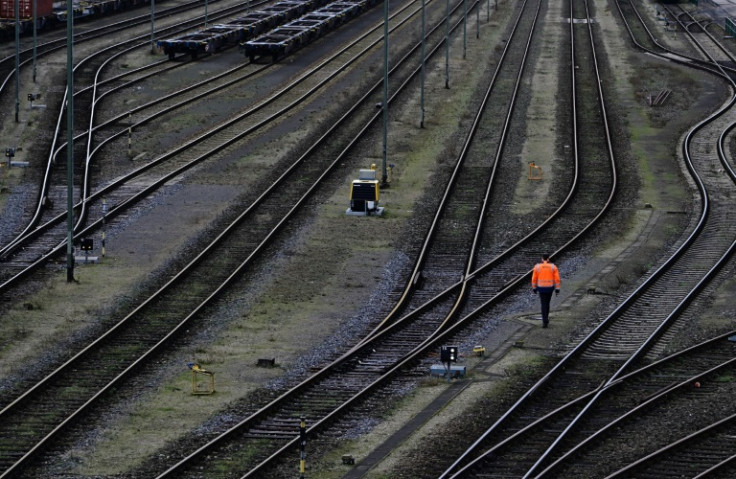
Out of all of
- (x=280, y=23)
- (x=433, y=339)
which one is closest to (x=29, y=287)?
(x=433, y=339)

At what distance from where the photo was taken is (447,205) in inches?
1446

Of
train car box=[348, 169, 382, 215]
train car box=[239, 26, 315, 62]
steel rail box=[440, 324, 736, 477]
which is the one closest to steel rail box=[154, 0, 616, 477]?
steel rail box=[440, 324, 736, 477]

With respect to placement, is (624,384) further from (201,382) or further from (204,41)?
(204,41)

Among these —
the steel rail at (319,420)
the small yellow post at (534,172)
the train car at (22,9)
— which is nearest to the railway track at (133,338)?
the steel rail at (319,420)

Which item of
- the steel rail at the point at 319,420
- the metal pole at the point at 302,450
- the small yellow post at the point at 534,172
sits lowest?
the small yellow post at the point at 534,172

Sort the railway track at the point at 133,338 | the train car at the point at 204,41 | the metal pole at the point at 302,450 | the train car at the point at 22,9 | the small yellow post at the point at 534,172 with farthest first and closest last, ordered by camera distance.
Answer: the train car at the point at 22,9 < the train car at the point at 204,41 < the small yellow post at the point at 534,172 < the railway track at the point at 133,338 < the metal pole at the point at 302,450

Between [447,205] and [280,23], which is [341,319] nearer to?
[447,205]

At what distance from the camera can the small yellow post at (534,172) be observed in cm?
4091

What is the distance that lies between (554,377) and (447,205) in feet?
48.5

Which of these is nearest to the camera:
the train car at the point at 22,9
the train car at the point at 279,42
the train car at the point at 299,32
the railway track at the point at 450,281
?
the railway track at the point at 450,281

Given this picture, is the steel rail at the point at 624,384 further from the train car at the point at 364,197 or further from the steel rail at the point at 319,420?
the train car at the point at 364,197

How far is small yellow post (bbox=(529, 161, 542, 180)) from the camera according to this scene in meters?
40.9

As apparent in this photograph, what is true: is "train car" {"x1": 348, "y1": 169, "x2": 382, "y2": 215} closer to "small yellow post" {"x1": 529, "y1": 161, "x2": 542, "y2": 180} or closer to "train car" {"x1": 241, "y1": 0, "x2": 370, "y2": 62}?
"small yellow post" {"x1": 529, "y1": 161, "x2": 542, "y2": 180}

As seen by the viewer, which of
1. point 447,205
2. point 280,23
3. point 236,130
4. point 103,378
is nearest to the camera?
point 103,378
